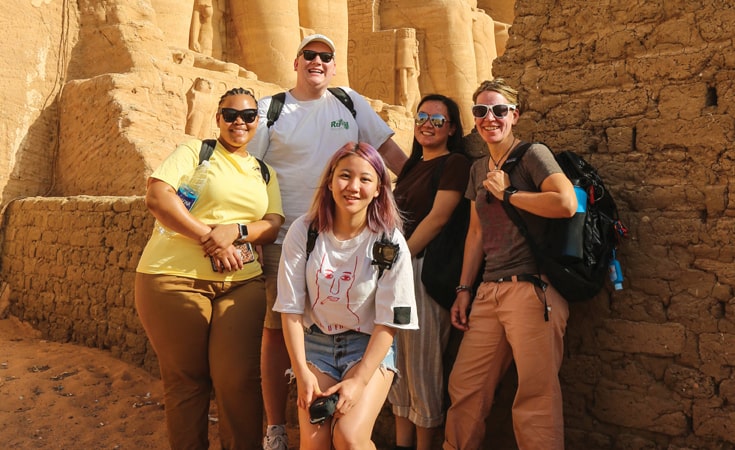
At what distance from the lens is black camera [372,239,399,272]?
2.69 m

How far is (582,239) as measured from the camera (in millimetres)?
2922

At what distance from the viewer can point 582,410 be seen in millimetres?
3523

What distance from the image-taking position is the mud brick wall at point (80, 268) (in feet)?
19.2

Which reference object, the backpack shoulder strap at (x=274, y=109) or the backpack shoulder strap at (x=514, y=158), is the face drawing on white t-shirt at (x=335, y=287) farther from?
the backpack shoulder strap at (x=274, y=109)

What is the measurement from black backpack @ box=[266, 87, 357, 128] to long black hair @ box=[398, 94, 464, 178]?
0.45 meters

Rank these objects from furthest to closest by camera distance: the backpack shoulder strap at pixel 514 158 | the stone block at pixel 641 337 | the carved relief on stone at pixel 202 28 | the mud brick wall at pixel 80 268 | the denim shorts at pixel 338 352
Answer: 1. the carved relief on stone at pixel 202 28
2. the mud brick wall at pixel 80 268
3. the stone block at pixel 641 337
4. the backpack shoulder strap at pixel 514 158
5. the denim shorts at pixel 338 352

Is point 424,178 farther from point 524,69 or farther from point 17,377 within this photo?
point 17,377

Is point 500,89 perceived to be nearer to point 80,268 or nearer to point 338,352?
point 338,352

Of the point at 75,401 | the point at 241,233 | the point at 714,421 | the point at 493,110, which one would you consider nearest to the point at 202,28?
the point at 75,401

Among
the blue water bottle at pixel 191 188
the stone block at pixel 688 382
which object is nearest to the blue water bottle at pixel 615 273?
the stone block at pixel 688 382

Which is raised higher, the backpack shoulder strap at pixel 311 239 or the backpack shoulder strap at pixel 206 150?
the backpack shoulder strap at pixel 206 150

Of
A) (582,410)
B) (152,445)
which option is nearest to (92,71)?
(152,445)

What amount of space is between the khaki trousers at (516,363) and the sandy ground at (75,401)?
6.92 ft

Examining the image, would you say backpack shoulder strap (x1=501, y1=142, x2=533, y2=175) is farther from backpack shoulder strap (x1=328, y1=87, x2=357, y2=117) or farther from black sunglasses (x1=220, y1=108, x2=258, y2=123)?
black sunglasses (x1=220, y1=108, x2=258, y2=123)
